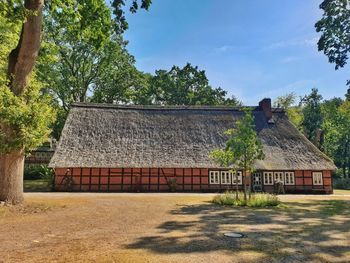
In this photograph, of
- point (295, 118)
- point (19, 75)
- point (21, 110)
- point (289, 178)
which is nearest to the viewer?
point (21, 110)

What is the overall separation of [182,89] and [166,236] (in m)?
46.5

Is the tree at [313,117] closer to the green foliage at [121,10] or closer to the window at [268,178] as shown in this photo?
the window at [268,178]

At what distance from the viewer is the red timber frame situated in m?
25.6

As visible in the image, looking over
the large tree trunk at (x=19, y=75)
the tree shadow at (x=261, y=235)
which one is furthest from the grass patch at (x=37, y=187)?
the tree shadow at (x=261, y=235)

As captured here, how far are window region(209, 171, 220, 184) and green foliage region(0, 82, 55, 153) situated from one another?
1608cm

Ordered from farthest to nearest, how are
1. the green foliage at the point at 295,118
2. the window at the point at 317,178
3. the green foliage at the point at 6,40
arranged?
the green foliage at the point at 295,118
the window at the point at 317,178
the green foliage at the point at 6,40

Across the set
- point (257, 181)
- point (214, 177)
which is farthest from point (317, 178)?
point (214, 177)

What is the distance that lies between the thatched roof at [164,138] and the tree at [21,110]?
10.6 metres

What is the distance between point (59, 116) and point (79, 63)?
25.1 feet

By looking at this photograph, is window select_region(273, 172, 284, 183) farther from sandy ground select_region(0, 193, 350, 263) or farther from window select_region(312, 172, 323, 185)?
sandy ground select_region(0, 193, 350, 263)

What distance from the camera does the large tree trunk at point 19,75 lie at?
13.8m

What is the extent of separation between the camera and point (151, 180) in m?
26.5

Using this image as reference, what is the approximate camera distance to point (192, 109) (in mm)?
33688

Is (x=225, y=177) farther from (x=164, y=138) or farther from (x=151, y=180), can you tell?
(x=164, y=138)
